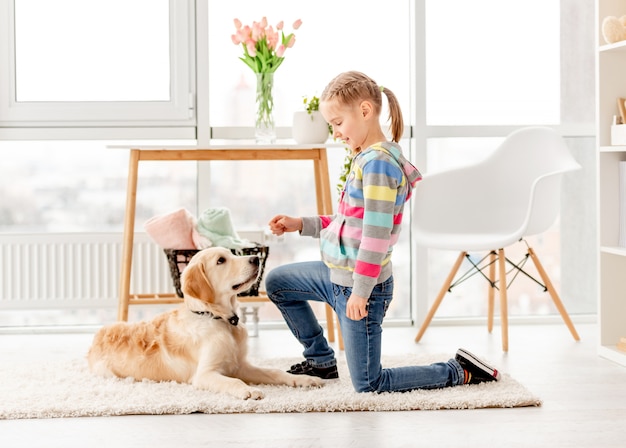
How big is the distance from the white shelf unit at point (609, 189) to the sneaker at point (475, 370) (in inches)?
28.8

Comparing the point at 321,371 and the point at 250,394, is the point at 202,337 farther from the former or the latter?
the point at 321,371

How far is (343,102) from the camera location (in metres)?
2.63

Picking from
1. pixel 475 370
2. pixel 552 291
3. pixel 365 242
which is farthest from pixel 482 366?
pixel 552 291

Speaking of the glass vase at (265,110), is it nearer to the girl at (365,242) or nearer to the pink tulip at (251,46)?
the pink tulip at (251,46)

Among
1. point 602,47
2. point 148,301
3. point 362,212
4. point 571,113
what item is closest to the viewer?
point 362,212

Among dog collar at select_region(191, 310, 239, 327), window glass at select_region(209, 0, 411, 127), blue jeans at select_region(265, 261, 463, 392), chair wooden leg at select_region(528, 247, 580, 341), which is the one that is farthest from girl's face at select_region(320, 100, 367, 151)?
window glass at select_region(209, 0, 411, 127)

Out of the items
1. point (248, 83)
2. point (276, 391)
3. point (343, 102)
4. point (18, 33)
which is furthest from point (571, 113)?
point (18, 33)

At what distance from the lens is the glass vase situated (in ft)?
12.1

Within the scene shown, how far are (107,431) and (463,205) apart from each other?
6.58ft

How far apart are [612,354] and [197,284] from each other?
157cm

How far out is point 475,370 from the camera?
280 cm

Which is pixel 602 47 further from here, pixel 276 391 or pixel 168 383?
pixel 168 383

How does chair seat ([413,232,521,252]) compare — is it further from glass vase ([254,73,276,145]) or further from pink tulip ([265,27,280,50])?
pink tulip ([265,27,280,50])

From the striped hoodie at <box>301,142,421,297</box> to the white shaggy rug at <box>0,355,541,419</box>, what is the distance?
0.34m
